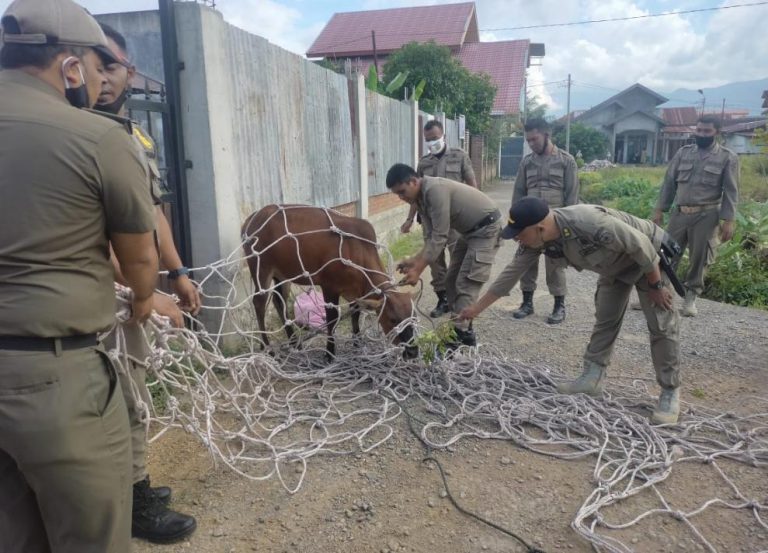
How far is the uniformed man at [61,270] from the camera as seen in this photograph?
1364 millimetres

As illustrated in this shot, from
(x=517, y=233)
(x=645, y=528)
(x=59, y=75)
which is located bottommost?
(x=645, y=528)

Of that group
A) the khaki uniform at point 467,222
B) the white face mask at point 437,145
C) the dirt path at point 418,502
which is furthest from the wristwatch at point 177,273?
the white face mask at point 437,145

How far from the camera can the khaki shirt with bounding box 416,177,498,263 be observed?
14.4ft

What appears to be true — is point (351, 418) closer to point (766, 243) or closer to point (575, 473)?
point (575, 473)

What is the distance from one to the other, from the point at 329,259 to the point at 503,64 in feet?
84.9

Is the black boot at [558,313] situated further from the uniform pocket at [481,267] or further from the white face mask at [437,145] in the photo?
the white face mask at [437,145]

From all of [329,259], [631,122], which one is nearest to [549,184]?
[329,259]

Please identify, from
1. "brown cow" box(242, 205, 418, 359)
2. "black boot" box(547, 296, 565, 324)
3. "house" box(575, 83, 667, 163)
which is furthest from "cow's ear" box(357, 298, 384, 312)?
"house" box(575, 83, 667, 163)

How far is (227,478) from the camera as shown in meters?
2.90

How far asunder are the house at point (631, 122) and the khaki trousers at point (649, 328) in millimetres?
39077

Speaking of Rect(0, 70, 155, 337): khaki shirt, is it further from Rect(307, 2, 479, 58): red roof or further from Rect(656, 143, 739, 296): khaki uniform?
Rect(307, 2, 479, 58): red roof

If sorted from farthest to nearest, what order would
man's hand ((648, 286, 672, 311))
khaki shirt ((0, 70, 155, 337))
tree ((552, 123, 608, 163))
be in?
tree ((552, 123, 608, 163)) → man's hand ((648, 286, 672, 311)) → khaki shirt ((0, 70, 155, 337))

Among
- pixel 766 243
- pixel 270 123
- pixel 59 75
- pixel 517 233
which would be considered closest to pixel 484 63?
pixel 766 243

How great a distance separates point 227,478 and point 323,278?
5.97 feet
